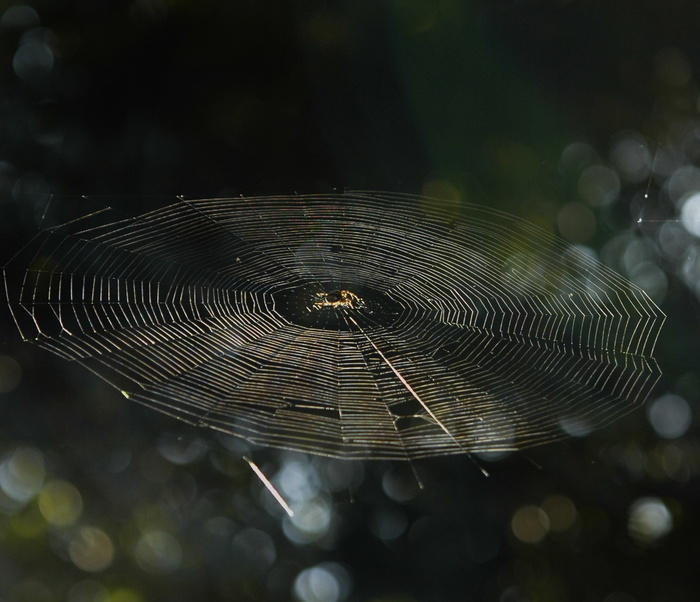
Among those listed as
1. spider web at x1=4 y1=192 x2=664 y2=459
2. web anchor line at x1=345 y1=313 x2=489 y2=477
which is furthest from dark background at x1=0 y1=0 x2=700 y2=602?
web anchor line at x1=345 y1=313 x2=489 y2=477

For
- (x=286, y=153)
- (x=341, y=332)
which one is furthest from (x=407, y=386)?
(x=341, y=332)

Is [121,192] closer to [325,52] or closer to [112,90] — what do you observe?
[112,90]

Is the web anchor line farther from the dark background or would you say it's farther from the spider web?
the dark background

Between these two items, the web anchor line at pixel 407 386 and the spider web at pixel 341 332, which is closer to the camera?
the web anchor line at pixel 407 386

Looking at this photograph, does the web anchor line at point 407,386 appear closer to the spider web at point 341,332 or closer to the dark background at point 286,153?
the spider web at point 341,332

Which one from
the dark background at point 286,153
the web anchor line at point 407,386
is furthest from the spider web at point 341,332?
the dark background at point 286,153

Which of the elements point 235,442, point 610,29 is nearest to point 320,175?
point 610,29
